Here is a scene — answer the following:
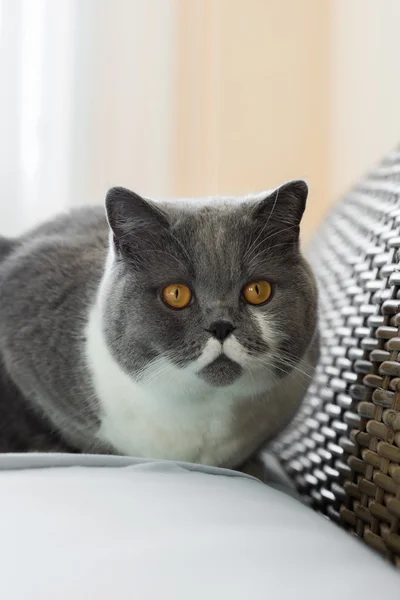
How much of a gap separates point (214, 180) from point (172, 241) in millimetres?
1214

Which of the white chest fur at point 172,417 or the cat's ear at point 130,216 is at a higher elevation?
the cat's ear at point 130,216

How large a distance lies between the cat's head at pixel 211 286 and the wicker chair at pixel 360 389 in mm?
81

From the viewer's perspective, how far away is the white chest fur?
3.30 feet

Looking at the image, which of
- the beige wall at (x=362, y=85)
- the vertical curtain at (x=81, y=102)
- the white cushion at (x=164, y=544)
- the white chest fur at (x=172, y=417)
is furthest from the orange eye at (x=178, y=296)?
the beige wall at (x=362, y=85)

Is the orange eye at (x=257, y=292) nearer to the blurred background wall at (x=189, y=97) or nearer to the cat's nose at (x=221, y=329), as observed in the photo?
the cat's nose at (x=221, y=329)

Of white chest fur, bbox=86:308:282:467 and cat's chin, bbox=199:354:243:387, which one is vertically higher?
cat's chin, bbox=199:354:243:387

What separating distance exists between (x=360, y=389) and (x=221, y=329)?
0.20 meters

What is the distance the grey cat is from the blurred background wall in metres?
0.68

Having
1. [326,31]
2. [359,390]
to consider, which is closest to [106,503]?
[359,390]

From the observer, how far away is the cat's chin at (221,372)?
0.91 meters

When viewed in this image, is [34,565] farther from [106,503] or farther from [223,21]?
[223,21]

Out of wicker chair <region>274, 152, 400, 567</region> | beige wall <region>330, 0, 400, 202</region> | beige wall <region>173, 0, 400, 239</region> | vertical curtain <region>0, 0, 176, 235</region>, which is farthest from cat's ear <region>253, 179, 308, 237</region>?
beige wall <region>173, 0, 400, 239</region>

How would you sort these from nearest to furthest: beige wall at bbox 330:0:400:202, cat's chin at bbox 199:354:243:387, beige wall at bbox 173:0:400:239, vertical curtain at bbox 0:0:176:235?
1. cat's chin at bbox 199:354:243:387
2. vertical curtain at bbox 0:0:176:235
3. beige wall at bbox 330:0:400:202
4. beige wall at bbox 173:0:400:239

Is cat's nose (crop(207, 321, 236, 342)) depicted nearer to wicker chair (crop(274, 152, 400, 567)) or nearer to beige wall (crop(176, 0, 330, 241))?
wicker chair (crop(274, 152, 400, 567))
